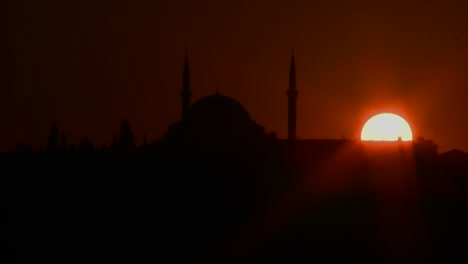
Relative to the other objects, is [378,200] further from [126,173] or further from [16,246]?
[16,246]

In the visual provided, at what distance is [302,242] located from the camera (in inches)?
1091

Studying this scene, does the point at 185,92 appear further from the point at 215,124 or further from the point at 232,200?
the point at 232,200

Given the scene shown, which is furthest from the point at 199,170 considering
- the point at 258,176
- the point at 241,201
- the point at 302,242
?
the point at 302,242

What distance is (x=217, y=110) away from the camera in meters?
47.2

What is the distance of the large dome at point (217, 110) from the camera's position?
46906mm

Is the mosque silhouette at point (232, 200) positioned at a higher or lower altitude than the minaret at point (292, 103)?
lower

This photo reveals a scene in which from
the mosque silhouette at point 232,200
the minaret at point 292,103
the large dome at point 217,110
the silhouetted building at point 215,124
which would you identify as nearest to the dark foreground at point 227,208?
the mosque silhouette at point 232,200

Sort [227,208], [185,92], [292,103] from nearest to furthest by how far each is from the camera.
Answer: [227,208], [292,103], [185,92]

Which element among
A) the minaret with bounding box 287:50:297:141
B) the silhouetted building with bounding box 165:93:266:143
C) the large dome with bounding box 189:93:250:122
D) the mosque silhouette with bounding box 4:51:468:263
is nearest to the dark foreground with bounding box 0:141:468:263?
the mosque silhouette with bounding box 4:51:468:263

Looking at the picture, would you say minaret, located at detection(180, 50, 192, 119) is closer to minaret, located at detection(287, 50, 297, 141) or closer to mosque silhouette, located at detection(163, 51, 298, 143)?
mosque silhouette, located at detection(163, 51, 298, 143)

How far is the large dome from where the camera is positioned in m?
46.9

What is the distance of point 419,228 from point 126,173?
31.4 ft

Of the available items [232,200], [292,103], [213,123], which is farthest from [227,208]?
[213,123]

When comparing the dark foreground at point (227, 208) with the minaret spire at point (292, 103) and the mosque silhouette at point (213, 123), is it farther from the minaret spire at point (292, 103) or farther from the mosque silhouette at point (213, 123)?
the mosque silhouette at point (213, 123)
